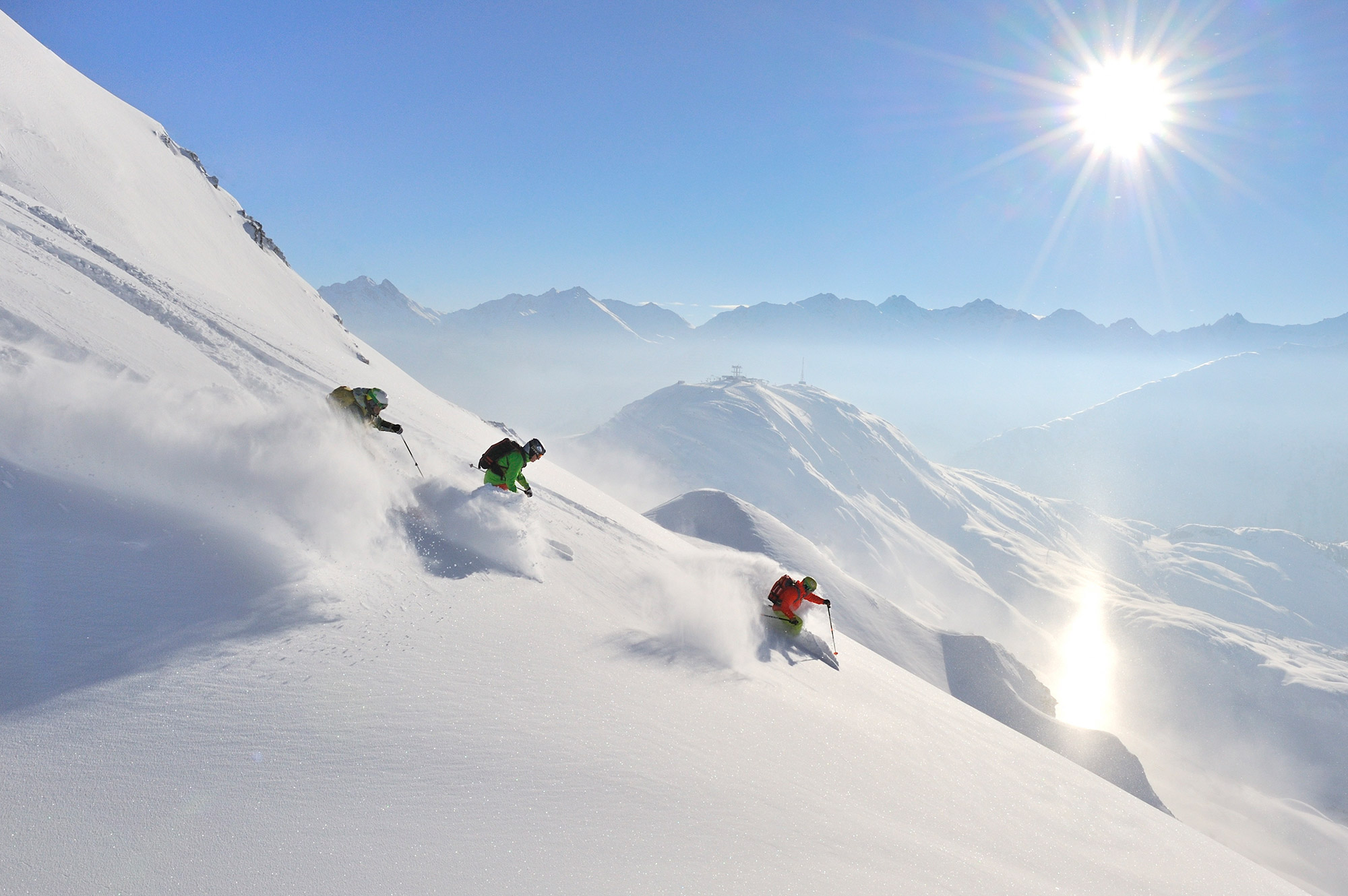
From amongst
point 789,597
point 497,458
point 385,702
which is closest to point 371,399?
point 497,458

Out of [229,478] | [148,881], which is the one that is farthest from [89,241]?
[148,881]

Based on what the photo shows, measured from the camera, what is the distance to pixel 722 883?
382cm

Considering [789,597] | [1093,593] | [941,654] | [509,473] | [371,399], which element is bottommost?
[371,399]

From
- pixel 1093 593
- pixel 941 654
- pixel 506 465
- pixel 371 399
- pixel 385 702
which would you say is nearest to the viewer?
pixel 385 702

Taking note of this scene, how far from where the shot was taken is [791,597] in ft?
35.7

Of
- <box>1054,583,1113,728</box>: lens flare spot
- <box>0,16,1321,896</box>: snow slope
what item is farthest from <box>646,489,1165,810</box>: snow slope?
<box>1054,583,1113,728</box>: lens flare spot

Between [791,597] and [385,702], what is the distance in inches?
306

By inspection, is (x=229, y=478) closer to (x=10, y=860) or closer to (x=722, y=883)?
(x=10, y=860)

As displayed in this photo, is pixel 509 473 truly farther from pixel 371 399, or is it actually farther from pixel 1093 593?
pixel 1093 593

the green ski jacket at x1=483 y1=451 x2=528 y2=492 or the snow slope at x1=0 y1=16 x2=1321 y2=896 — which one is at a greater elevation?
the green ski jacket at x1=483 y1=451 x2=528 y2=492

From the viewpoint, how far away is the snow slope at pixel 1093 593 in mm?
69500

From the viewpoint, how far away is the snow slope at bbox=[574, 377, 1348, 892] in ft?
228

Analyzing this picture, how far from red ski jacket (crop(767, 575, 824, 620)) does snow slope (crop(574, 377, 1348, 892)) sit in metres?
67.7

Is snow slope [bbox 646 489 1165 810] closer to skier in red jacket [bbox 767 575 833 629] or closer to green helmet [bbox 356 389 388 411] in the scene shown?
skier in red jacket [bbox 767 575 833 629]
